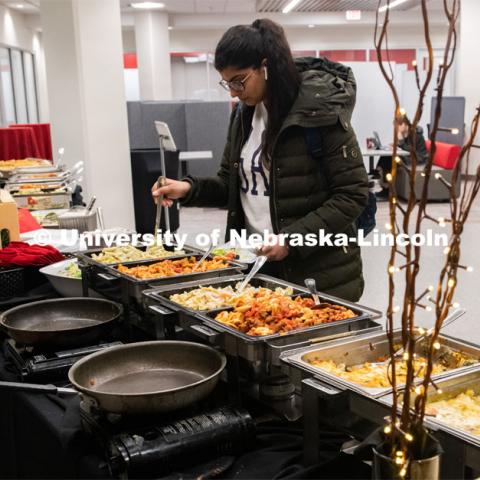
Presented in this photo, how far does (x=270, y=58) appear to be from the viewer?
1.87 m

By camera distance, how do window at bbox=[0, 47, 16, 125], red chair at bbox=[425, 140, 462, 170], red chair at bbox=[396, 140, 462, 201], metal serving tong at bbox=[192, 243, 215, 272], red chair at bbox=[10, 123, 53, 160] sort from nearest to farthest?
metal serving tong at bbox=[192, 243, 215, 272] → red chair at bbox=[396, 140, 462, 201] → red chair at bbox=[425, 140, 462, 170] → red chair at bbox=[10, 123, 53, 160] → window at bbox=[0, 47, 16, 125]

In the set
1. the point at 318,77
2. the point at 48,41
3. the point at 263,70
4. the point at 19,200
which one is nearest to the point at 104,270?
the point at 263,70

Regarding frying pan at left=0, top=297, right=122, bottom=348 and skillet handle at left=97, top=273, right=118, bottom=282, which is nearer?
frying pan at left=0, top=297, right=122, bottom=348

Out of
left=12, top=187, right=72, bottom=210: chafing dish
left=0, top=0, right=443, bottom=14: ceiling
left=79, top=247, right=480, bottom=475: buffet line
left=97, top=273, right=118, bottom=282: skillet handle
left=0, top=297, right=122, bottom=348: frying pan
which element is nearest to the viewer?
left=79, top=247, right=480, bottom=475: buffet line

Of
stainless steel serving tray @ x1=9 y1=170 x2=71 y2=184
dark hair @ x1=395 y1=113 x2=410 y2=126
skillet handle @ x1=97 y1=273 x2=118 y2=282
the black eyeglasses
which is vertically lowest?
skillet handle @ x1=97 y1=273 x2=118 y2=282

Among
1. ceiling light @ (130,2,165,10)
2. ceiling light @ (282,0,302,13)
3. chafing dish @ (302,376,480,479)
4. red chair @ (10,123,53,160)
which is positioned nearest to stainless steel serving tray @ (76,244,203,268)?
chafing dish @ (302,376,480,479)

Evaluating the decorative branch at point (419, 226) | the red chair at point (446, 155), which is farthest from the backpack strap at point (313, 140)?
the red chair at point (446, 155)

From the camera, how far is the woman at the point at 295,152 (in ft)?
6.13

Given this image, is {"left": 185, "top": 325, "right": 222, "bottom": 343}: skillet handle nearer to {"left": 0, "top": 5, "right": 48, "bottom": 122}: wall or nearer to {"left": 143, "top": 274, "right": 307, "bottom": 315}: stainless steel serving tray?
{"left": 143, "top": 274, "right": 307, "bottom": 315}: stainless steel serving tray

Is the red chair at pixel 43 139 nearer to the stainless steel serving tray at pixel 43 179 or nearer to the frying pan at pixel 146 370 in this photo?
the stainless steel serving tray at pixel 43 179

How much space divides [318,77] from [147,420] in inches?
49.2

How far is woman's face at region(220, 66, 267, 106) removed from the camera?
187 centimetres

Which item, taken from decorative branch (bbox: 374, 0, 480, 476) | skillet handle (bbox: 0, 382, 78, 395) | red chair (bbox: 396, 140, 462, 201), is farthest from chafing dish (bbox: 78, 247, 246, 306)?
red chair (bbox: 396, 140, 462, 201)

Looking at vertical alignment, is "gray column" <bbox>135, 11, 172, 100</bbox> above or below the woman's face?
above
